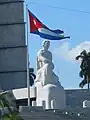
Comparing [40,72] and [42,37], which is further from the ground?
[42,37]

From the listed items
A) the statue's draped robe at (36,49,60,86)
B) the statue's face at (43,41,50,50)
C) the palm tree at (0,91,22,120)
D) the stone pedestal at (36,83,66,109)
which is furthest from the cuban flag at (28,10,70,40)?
the palm tree at (0,91,22,120)

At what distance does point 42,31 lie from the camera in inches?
1577

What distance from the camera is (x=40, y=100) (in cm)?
3959

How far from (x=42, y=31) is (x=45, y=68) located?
2.65m

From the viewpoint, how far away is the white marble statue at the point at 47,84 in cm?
3859

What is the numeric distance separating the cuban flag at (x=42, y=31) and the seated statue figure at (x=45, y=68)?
537mm

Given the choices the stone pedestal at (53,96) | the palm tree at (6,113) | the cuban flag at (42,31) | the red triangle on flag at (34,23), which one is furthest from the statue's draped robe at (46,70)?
the palm tree at (6,113)

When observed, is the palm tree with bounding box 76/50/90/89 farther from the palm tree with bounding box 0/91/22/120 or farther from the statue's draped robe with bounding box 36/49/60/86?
the palm tree with bounding box 0/91/22/120

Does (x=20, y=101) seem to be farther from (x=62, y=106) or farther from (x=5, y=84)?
(x=5, y=84)

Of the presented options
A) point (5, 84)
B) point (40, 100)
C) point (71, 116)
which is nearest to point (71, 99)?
point (40, 100)

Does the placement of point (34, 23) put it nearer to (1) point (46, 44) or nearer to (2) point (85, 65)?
(1) point (46, 44)

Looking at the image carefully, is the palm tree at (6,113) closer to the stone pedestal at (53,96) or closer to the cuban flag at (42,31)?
the stone pedestal at (53,96)

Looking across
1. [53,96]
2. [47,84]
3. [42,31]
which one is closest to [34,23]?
[42,31]

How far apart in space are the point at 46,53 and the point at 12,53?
2742cm
